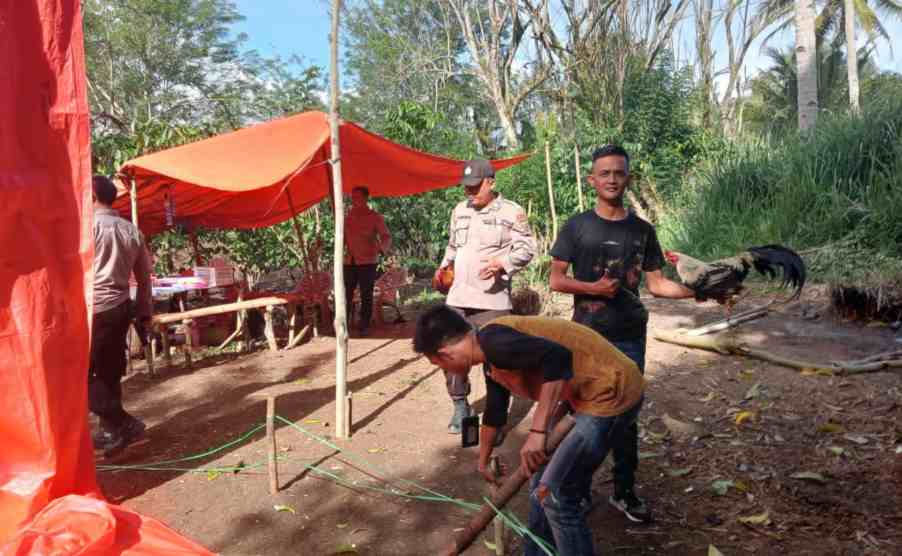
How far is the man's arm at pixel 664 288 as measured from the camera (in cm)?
282

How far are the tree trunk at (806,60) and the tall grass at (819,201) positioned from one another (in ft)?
1.43

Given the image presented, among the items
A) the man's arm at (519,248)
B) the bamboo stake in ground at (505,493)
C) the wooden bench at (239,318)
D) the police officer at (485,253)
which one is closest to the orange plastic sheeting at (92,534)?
the bamboo stake in ground at (505,493)

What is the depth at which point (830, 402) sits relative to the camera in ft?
13.8

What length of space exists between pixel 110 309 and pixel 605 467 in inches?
126

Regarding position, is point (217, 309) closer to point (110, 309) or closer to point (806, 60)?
point (110, 309)

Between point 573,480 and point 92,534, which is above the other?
point 573,480

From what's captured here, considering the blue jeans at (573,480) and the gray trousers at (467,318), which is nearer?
the blue jeans at (573,480)

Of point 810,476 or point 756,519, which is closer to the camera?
point 756,519

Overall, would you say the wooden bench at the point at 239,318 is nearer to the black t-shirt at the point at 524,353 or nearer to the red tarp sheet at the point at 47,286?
the red tarp sheet at the point at 47,286

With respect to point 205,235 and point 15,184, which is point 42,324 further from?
point 205,235

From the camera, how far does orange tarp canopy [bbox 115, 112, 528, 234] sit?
5230 millimetres

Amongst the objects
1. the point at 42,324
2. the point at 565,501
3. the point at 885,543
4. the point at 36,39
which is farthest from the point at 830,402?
the point at 36,39

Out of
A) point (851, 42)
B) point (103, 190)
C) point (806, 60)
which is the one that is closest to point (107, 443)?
point (103, 190)

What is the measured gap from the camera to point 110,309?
3.74m
